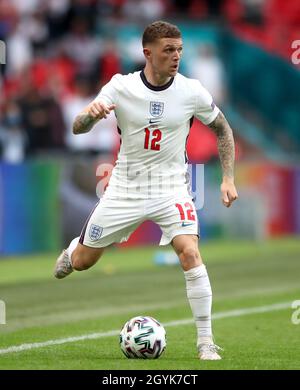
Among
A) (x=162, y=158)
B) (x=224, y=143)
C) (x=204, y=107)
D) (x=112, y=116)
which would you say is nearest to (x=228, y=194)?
(x=224, y=143)

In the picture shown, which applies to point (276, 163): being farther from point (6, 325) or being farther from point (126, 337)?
point (126, 337)

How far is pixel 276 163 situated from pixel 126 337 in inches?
636

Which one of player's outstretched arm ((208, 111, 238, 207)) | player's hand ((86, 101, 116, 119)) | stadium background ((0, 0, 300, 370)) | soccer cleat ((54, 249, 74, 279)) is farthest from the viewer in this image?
stadium background ((0, 0, 300, 370))

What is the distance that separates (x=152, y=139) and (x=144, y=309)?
361cm

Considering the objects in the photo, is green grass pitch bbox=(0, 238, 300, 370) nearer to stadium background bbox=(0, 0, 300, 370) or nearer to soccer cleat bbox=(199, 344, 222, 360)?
soccer cleat bbox=(199, 344, 222, 360)

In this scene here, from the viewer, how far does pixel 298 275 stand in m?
15.9

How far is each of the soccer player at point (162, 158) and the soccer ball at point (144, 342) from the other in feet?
1.03

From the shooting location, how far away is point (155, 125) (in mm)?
9047

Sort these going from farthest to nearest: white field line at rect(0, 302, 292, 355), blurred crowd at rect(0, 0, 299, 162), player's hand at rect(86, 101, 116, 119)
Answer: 1. blurred crowd at rect(0, 0, 299, 162)
2. white field line at rect(0, 302, 292, 355)
3. player's hand at rect(86, 101, 116, 119)

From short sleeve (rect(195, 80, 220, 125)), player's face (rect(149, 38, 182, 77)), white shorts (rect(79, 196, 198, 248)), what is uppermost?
player's face (rect(149, 38, 182, 77))

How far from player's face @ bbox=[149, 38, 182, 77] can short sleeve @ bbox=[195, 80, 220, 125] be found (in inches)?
11.7

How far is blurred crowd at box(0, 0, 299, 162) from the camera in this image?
2050cm

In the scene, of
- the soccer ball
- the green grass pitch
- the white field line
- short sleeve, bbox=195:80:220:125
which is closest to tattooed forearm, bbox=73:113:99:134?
short sleeve, bbox=195:80:220:125

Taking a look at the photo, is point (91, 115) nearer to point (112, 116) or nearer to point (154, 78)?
point (154, 78)
